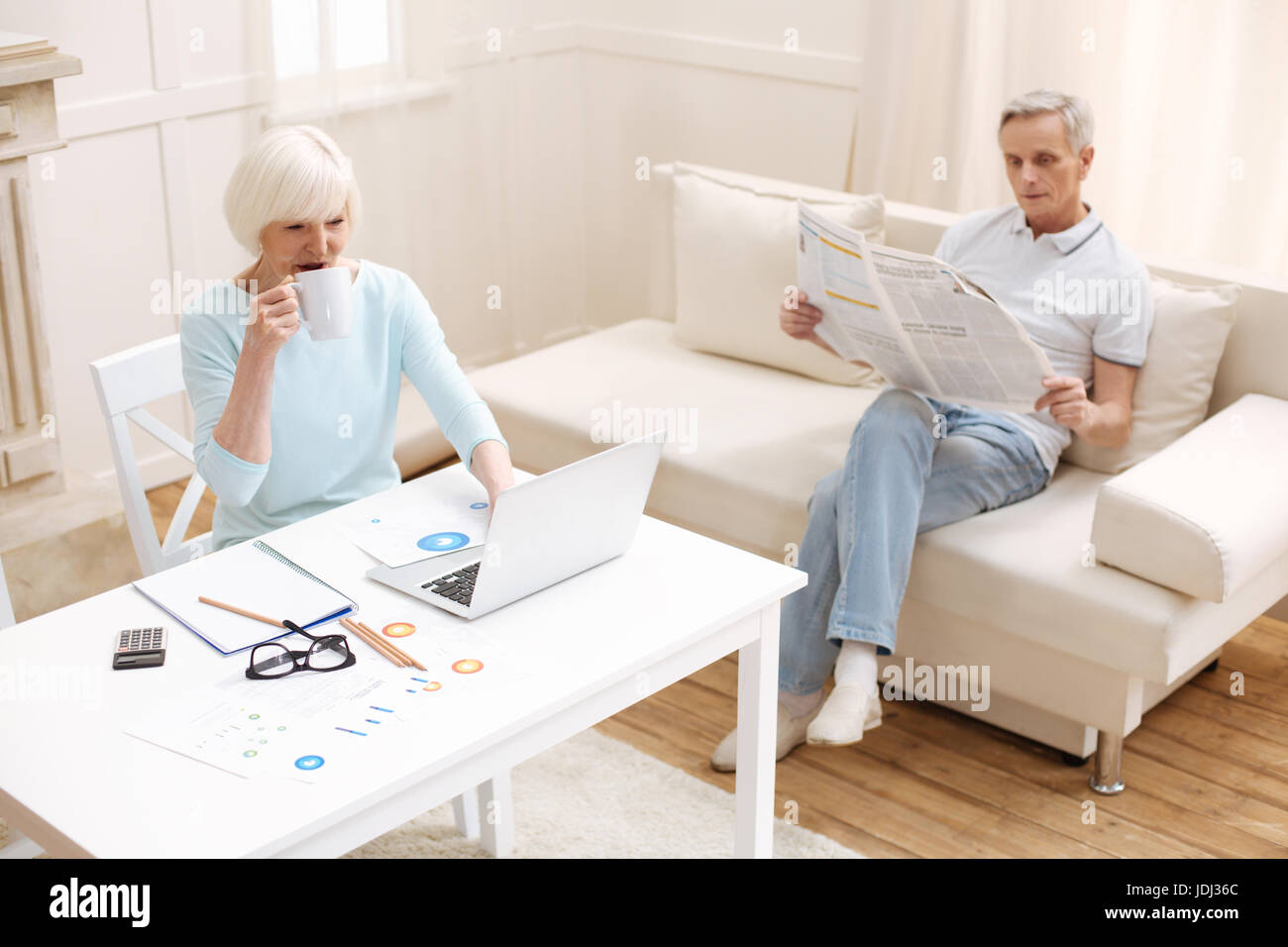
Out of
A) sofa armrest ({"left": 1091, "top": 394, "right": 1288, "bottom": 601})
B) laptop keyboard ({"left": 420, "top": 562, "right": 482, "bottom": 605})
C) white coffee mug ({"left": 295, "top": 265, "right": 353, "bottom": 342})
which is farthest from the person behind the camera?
sofa armrest ({"left": 1091, "top": 394, "right": 1288, "bottom": 601})

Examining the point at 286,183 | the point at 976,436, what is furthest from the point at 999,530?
the point at 286,183

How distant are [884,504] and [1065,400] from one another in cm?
36

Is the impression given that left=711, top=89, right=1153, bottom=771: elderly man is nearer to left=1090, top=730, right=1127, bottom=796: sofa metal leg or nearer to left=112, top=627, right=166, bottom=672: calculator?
left=1090, top=730, right=1127, bottom=796: sofa metal leg

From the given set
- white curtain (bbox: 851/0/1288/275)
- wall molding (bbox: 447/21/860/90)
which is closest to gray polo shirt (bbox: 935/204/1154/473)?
white curtain (bbox: 851/0/1288/275)

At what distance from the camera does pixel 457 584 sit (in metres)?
1.66

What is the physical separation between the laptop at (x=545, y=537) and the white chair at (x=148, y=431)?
20.6 inches

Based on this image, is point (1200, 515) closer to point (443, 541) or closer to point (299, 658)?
point (443, 541)

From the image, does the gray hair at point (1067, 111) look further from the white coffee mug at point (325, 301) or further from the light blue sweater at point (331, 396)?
the white coffee mug at point (325, 301)

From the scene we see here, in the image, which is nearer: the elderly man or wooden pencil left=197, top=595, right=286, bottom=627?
wooden pencil left=197, top=595, right=286, bottom=627

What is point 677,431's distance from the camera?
2.87 meters

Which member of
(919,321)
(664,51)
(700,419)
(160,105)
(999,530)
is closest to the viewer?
(919,321)

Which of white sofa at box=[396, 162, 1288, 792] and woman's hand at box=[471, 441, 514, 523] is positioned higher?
woman's hand at box=[471, 441, 514, 523]

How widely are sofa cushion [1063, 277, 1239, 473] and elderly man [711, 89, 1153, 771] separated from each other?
0.13 ft

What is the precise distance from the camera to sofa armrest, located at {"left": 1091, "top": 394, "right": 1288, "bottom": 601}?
2158 mm
